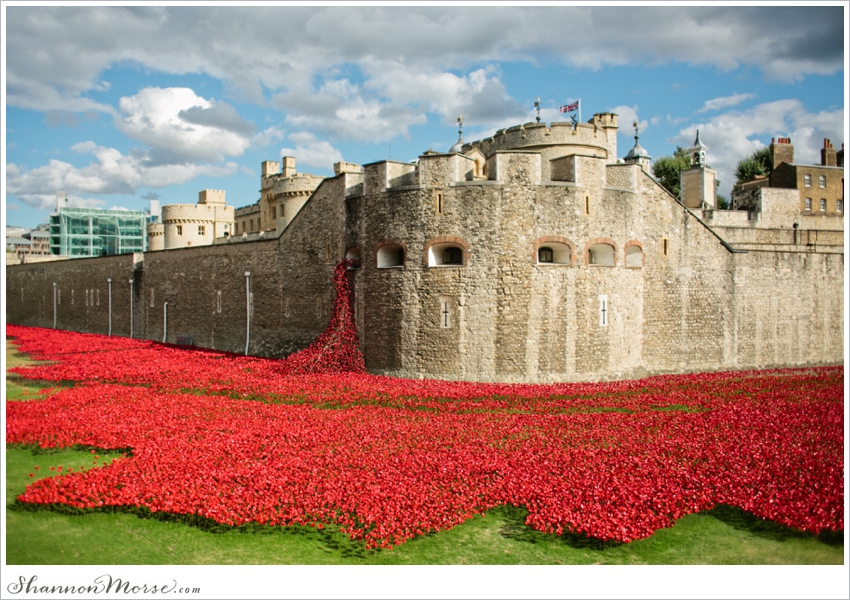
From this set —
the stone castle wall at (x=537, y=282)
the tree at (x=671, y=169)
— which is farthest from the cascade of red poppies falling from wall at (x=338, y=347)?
the tree at (x=671, y=169)

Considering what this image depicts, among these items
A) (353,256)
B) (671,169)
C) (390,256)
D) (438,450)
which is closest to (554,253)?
(390,256)

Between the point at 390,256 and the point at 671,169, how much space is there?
4090 cm

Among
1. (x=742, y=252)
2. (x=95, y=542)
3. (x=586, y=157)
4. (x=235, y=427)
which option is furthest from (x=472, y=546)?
(x=742, y=252)

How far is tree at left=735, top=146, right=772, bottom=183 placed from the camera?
165 ft

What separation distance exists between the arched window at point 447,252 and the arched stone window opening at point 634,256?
17.5 feet

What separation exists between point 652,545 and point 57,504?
737cm

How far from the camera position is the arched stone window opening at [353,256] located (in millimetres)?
20000

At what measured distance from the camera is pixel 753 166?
5109 cm

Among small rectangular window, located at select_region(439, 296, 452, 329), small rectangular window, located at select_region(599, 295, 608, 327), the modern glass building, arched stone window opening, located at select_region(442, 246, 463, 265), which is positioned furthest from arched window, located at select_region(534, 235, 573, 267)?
the modern glass building

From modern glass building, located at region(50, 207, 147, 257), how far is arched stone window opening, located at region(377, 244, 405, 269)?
28559mm

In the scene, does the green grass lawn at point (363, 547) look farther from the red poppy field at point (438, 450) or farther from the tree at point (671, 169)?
the tree at point (671, 169)

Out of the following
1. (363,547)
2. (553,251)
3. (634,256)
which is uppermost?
(553,251)

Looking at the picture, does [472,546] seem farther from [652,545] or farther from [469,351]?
[469,351]

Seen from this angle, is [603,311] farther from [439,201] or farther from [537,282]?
[439,201]
